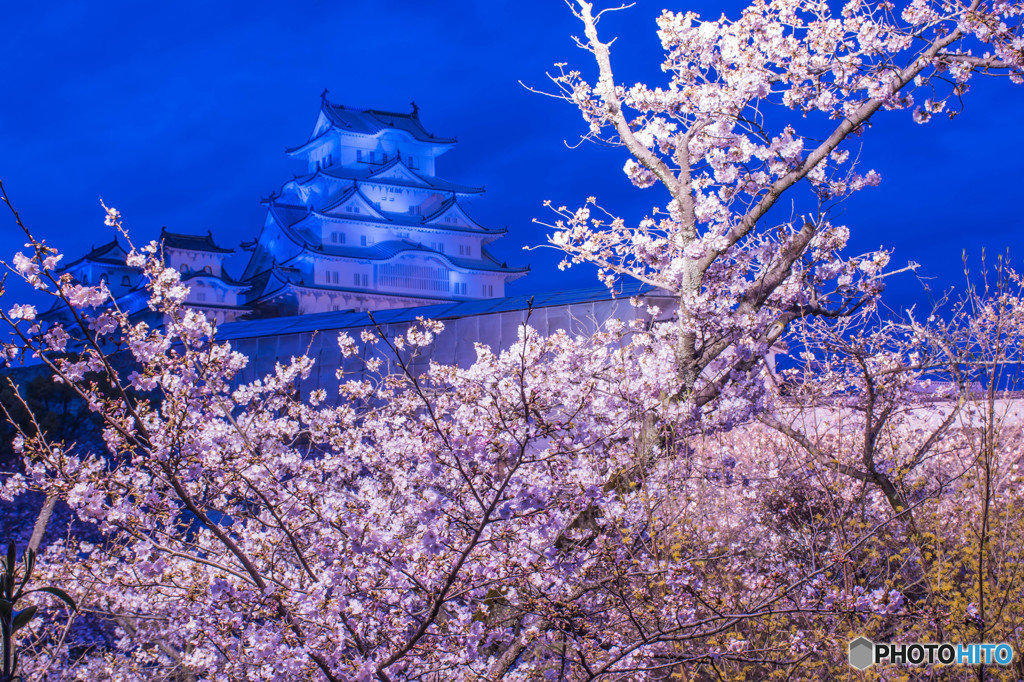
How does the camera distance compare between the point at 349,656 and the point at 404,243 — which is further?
the point at 404,243

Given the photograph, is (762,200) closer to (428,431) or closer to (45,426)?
(428,431)

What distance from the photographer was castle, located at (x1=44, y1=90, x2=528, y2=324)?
125 feet

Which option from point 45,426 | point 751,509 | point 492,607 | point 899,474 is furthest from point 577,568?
point 45,426

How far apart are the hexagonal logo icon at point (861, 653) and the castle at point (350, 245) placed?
33.2 metres

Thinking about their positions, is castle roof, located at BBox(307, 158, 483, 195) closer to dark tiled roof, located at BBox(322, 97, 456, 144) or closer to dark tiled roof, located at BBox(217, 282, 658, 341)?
dark tiled roof, located at BBox(322, 97, 456, 144)

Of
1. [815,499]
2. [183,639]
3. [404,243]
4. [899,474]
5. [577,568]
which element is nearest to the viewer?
[577,568]

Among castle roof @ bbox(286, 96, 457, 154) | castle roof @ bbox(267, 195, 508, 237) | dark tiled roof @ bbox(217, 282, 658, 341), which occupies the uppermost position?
castle roof @ bbox(286, 96, 457, 154)

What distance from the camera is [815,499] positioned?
10391mm

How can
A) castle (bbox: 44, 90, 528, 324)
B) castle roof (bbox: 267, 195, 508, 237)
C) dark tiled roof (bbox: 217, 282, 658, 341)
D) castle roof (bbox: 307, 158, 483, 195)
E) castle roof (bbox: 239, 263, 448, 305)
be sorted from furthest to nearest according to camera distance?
castle roof (bbox: 307, 158, 483, 195)
castle roof (bbox: 267, 195, 508, 237)
castle (bbox: 44, 90, 528, 324)
castle roof (bbox: 239, 263, 448, 305)
dark tiled roof (bbox: 217, 282, 658, 341)

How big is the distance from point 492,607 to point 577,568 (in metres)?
0.65

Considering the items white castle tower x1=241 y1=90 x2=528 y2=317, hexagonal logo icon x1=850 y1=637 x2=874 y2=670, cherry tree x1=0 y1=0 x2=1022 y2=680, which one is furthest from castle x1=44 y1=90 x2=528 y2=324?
hexagonal logo icon x1=850 y1=637 x2=874 y2=670

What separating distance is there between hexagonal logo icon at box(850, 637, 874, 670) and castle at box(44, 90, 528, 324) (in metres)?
33.2

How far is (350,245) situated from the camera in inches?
1555

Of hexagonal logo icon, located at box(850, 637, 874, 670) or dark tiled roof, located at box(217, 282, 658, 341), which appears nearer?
hexagonal logo icon, located at box(850, 637, 874, 670)
